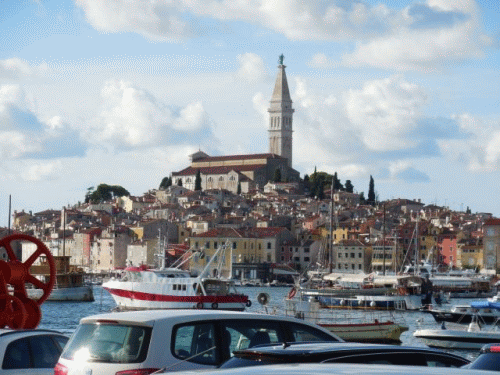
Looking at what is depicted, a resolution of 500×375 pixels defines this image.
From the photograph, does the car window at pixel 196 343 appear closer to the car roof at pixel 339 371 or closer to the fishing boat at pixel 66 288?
the car roof at pixel 339 371

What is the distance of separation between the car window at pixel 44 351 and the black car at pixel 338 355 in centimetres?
A: 353

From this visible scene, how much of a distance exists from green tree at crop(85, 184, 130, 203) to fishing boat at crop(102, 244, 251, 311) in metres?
Result: 119

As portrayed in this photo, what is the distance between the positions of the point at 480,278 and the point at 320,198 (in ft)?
210

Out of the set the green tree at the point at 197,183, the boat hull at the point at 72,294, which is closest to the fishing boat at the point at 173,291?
the boat hull at the point at 72,294

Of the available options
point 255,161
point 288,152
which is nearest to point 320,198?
point 255,161

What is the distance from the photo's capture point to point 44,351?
10102 millimetres

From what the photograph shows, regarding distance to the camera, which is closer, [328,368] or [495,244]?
[328,368]

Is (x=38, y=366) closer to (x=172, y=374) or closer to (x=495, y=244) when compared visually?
(x=172, y=374)

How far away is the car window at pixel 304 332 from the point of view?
29.0ft

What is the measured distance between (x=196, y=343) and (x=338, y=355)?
1.89 metres

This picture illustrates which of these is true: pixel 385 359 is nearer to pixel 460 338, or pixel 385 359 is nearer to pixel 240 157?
pixel 460 338

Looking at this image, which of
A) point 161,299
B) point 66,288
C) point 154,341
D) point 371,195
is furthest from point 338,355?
point 371,195

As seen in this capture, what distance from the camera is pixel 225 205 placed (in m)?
150

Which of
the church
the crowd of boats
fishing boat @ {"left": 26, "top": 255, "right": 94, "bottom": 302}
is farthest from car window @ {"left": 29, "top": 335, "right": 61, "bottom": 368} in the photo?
the church
